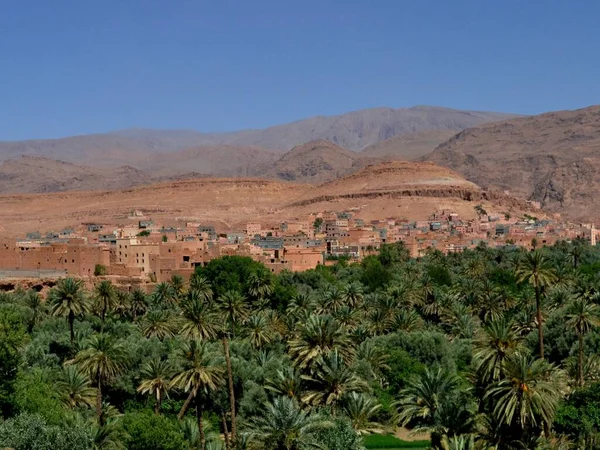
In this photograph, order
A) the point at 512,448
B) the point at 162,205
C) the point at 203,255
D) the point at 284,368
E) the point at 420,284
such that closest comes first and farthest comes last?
the point at 512,448 → the point at 284,368 → the point at 420,284 → the point at 203,255 → the point at 162,205

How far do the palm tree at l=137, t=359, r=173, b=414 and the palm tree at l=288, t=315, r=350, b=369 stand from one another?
17.9ft

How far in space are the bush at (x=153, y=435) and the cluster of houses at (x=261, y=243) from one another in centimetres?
4750

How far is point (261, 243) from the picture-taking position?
104250 mm

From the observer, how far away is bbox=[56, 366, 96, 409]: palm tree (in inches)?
1267

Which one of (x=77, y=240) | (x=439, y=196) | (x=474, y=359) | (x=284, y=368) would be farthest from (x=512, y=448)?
(x=439, y=196)

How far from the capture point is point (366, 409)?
3128cm

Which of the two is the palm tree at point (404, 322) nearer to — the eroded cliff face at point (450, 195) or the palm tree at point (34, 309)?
the palm tree at point (34, 309)

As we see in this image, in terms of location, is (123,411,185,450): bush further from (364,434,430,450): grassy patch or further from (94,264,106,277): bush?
(94,264,106,277): bush

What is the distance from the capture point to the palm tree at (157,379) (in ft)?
110

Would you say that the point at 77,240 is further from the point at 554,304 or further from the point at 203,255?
the point at 554,304

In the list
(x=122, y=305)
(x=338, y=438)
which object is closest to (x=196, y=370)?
(x=338, y=438)

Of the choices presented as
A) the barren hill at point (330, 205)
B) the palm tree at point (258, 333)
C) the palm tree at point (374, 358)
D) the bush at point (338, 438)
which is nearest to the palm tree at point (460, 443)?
the bush at point (338, 438)

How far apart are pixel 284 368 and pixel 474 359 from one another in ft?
31.1

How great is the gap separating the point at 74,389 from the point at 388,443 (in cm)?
1189
